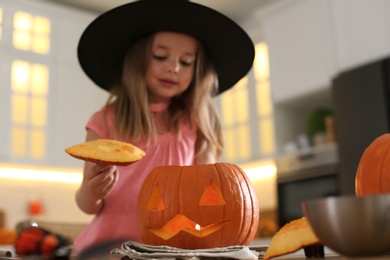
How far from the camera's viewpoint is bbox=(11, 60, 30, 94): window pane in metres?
3.54

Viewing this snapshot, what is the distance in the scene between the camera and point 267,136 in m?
3.66

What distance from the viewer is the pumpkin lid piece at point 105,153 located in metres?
0.67

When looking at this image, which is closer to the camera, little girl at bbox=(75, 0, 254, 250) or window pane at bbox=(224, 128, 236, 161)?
little girl at bbox=(75, 0, 254, 250)

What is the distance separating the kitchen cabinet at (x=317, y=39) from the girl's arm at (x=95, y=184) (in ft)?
7.36

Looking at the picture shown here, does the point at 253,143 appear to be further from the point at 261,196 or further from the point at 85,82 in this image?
the point at 85,82

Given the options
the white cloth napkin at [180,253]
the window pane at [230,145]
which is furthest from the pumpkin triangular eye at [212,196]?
the window pane at [230,145]

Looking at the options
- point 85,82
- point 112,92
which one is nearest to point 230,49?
point 112,92

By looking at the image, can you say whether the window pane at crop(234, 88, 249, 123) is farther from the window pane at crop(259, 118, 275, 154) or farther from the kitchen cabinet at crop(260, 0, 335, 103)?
the kitchen cabinet at crop(260, 0, 335, 103)

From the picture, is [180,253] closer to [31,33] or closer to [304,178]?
[304,178]

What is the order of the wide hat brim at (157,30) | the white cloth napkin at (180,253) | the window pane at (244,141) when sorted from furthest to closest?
the window pane at (244,141), the wide hat brim at (157,30), the white cloth napkin at (180,253)

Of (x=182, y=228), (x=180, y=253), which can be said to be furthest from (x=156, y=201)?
(x=180, y=253)

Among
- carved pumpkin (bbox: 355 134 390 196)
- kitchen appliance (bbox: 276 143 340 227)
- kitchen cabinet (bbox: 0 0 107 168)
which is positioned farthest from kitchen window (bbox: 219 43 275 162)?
carved pumpkin (bbox: 355 134 390 196)

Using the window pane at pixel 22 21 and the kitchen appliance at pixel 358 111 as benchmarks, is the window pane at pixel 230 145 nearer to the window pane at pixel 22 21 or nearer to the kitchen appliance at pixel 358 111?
the kitchen appliance at pixel 358 111

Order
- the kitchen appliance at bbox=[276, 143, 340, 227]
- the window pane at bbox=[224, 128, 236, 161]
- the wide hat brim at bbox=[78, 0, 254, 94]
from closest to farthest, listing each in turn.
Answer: the wide hat brim at bbox=[78, 0, 254, 94] < the kitchen appliance at bbox=[276, 143, 340, 227] < the window pane at bbox=[224, 128, 236, 161]
